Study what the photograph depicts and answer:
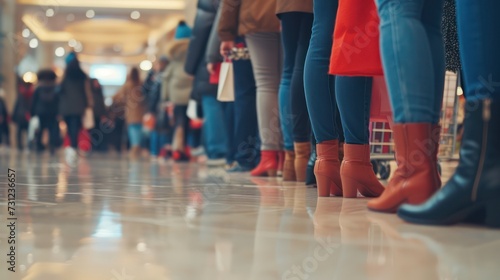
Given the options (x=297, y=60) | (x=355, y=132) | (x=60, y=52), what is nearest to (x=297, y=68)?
(x=297, y=60)

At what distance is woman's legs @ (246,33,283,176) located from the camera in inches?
158

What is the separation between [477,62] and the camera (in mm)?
1694

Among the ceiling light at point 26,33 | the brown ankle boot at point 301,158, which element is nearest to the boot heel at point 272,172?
the brown ankle boot at point 301,158

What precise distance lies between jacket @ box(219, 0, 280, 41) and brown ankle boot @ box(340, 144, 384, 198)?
5.46 feet

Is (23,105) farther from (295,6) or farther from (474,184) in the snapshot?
(474,184)

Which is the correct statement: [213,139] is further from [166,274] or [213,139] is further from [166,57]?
[166,274]

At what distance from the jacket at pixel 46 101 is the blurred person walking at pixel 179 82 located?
3323 millimetres

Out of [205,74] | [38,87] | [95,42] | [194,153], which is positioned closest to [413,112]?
[205,74]

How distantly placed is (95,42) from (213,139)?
19084 millimetres

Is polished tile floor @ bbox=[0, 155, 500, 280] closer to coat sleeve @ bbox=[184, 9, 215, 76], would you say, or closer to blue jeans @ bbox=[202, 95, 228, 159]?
coat sleeve @ bbox=[184, 9, 215, 76]

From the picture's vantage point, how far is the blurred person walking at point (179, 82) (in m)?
7.67

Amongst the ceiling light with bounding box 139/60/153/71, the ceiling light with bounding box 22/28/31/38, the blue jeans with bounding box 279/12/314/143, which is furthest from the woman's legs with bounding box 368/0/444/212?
the ceiling light with bounding box 139/60/153/71

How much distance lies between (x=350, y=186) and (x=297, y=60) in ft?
3.00

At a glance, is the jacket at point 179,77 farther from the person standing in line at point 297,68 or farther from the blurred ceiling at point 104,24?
the blurred ceiling at point 104,24
